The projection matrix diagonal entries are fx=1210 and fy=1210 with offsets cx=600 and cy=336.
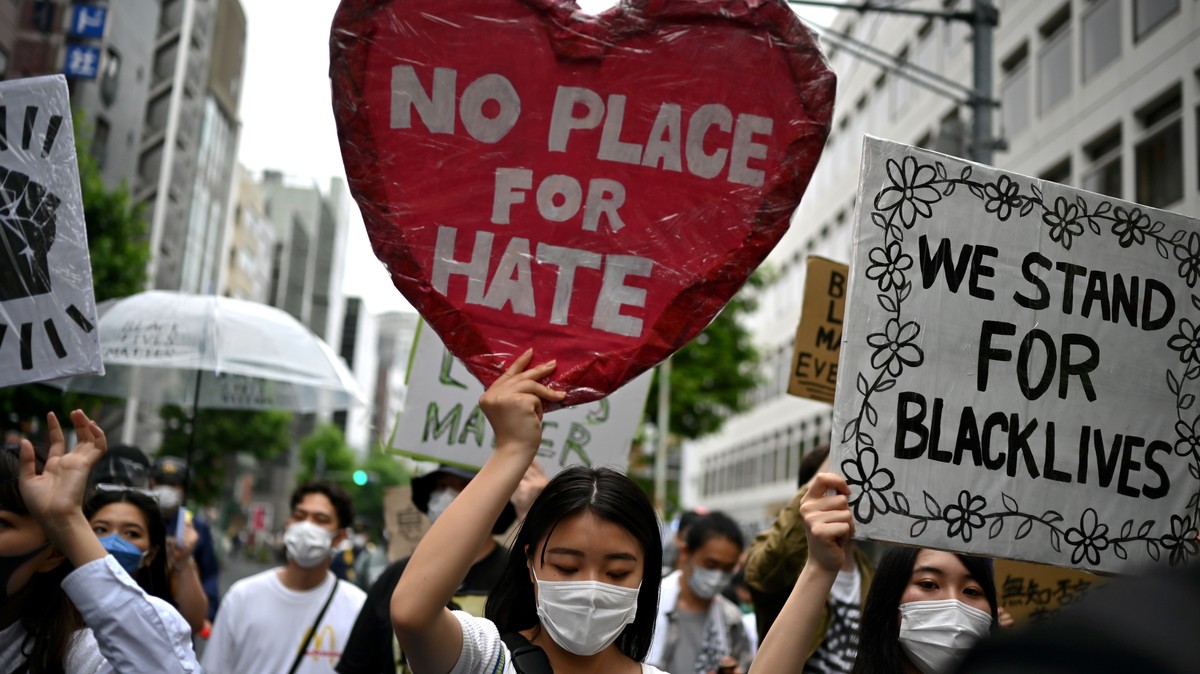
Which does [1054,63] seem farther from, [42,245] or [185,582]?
[42,245]

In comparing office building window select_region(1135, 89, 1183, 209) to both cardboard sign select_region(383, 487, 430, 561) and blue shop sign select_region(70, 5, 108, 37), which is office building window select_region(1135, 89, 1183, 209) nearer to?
cardboard sign select_region(383, 487, 430, 561)

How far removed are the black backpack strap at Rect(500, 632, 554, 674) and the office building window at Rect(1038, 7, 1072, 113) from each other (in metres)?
19.0

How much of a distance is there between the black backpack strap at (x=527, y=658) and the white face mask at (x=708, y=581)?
11.3ft

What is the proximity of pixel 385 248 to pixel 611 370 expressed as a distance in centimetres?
58

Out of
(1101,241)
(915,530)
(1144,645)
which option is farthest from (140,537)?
(1144,645)

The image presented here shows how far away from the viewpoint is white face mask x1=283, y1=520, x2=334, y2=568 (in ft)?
17.6

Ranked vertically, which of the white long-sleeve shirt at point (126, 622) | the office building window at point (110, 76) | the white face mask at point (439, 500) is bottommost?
the white long-sleeve shirt at point (126, 622)

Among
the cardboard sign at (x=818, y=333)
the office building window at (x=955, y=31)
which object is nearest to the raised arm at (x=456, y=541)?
the cardboard sign at (x=818, y=333)

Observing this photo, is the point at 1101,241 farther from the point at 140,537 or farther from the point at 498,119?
the point at 140,537

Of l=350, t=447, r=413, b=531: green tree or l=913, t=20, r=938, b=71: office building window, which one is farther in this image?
l=350, t=447, r=413, b=531: green tree

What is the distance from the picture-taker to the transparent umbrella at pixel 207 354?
7.15 m

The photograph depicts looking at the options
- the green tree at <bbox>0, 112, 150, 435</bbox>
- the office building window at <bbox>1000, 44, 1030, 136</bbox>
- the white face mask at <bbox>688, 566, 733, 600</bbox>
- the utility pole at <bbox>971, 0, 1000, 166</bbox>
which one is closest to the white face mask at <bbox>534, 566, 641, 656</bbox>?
the white face mask at <bbox>688, 566, 733, 600</bbox>

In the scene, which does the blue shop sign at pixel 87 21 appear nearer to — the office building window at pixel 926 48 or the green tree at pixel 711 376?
the green tree at pixel 711 376

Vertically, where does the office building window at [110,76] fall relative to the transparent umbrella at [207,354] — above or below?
above
